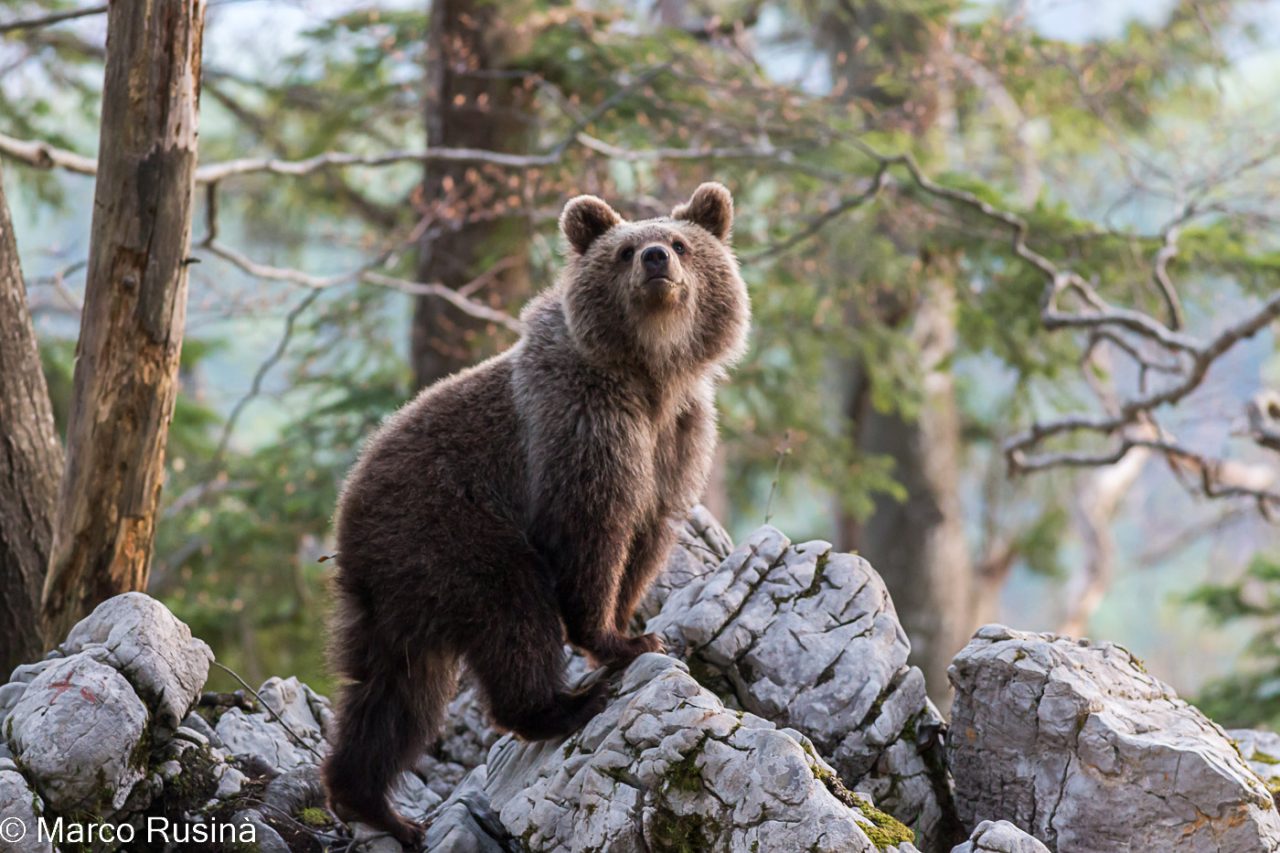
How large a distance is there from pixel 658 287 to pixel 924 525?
11.7 m

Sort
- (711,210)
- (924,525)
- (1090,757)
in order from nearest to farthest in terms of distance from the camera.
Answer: (1090,757) → (711,210) → (924,525)

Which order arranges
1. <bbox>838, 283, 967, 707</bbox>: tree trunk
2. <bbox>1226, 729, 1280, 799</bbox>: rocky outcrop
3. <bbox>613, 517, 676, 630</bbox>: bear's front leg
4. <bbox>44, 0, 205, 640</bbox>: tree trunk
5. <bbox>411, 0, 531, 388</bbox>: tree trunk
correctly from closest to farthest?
<bbox>613, 517, 676, 630</bbox>: bear's front leg
<bbox>1226, 729, 1280, 799</bbox>: rocky outcrop
<bbox>44, 0, 205, 640</bbox>: tree trunk
<bbox>411, 0, 531, 388</bbox>: tree trunk
<bbox>838, 283, 967, 707</bbox>: tree trunk

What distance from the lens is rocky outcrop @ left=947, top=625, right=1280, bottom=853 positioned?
4586 millimetres

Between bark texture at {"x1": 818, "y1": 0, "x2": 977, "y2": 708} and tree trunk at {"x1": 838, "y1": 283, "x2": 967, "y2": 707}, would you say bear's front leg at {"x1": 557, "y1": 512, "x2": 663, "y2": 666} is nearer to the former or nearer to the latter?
bark texture at {"x1": 818, "y1": 0, "x2": 977, "y2": 708}

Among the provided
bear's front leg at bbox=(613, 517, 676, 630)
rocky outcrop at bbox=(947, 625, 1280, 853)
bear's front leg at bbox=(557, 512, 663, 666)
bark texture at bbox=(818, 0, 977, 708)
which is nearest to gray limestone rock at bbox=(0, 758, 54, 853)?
bear's front leg at bbox=(557, 512, 663, 666)

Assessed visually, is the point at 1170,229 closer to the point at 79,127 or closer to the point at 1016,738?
the point at 1016,738

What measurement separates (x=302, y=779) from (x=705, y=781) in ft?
6.88

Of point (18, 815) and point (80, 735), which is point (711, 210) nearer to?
point (80, 735)

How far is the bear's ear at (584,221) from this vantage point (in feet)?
18.5

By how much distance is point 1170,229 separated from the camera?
1023 cm

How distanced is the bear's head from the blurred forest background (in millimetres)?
3319

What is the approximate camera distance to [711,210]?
19.3 feet

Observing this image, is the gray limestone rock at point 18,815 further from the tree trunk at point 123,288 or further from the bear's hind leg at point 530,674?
the bear's hind leg at point 530,674

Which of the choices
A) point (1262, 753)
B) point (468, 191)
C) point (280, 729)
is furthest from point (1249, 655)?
point (280, 729)
